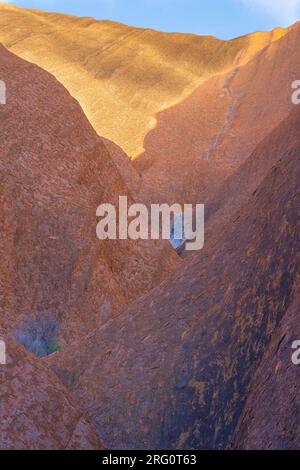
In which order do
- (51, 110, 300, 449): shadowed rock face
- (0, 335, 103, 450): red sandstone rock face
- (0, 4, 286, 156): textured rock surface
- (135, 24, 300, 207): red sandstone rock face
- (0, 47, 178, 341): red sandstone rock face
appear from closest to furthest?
(0, 335, 103, 450): red sandstone rock face
(51, 110, 300, 449): shadowed rock face
(0, 47, 178, 341): red sandstone rock face
(135, 24, 300, 207): red sandstone rock face
(0, 4, 286, 156): textured rock surface

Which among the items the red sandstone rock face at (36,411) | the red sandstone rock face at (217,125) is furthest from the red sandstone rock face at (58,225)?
the red sandstone rock face at (217,125)

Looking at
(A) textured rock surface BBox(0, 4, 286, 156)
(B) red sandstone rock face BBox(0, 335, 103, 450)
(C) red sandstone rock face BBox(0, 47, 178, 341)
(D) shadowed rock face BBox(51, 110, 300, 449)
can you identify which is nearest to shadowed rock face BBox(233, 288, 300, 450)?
(D) shadowed rock face BBox(51, 110, 300, 449)

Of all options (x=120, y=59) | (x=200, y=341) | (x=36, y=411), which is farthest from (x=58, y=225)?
(x=120, y=59)

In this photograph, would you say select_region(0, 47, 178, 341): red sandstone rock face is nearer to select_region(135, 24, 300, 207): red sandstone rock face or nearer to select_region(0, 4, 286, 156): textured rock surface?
select_region(135, 24, 300, 207): red sandstone rock face

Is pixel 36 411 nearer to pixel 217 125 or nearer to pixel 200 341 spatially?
pixel 200 341

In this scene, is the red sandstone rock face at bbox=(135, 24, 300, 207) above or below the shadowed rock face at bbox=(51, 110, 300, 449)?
above
